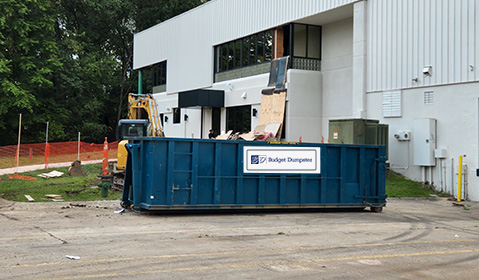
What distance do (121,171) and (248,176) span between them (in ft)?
30.0

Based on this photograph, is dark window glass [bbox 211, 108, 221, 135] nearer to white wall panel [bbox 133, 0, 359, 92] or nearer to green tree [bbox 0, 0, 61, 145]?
white wall panel [bbox 133, 0, 359, 92]

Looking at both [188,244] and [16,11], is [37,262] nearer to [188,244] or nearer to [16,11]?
[188,244]

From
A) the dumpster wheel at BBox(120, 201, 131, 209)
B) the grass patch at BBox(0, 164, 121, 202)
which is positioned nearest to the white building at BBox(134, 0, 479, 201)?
the grass patch at BBox(0, 164, 121, 202)

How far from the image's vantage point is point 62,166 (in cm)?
2906

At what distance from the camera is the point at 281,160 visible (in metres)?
14.5

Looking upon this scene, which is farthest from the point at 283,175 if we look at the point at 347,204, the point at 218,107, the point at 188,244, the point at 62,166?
the point at 218,107

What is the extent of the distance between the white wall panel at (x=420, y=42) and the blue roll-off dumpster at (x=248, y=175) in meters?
6.80

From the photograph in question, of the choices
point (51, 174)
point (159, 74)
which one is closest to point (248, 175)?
point (51, 174)

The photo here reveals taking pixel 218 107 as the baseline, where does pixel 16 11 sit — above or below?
above

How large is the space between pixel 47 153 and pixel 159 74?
643 inches

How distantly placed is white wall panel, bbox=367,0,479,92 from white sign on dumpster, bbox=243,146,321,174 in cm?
844

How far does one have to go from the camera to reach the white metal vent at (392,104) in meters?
22.5

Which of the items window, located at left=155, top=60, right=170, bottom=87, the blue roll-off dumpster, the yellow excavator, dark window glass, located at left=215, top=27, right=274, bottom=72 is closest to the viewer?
the blue roll-off dumpster

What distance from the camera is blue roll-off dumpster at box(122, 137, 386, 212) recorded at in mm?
13320
